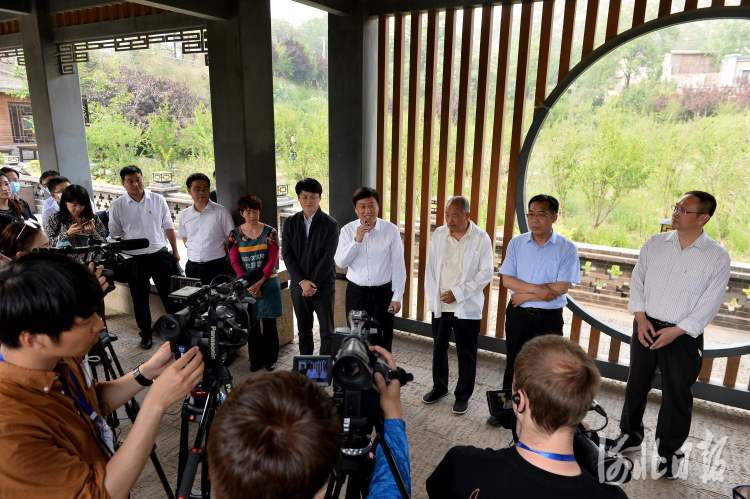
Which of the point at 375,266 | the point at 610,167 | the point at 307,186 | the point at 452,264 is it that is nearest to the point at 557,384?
the point at 452,264

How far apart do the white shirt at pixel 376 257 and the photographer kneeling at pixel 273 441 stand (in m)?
2.65

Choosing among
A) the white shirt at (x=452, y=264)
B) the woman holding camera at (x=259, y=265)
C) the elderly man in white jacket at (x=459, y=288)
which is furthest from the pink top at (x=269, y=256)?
the white shirt at (x=452, y=264)

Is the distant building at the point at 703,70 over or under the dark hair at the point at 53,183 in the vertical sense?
over

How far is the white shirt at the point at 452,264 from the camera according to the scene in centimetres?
332

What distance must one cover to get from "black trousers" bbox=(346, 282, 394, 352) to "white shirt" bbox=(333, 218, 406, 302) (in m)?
0.04

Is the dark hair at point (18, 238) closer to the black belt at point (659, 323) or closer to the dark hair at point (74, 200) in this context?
the dark hair at point (74, 200)

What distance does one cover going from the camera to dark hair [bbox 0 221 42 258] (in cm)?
277

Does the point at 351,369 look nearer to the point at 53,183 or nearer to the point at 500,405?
the point at 500,405

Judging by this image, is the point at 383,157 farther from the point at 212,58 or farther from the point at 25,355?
the point at 25,355

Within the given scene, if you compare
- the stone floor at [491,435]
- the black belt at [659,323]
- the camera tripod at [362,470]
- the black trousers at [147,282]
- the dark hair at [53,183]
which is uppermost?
the dark hair at [53,183]

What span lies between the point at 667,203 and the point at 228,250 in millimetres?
10476

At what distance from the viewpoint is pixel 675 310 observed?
8.66 feet

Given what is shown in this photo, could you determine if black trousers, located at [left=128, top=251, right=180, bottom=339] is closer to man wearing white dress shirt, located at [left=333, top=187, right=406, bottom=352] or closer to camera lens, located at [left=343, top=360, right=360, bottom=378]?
man wearing white dress shirt, located at [left=333, top=187, right=406, bottom=352]

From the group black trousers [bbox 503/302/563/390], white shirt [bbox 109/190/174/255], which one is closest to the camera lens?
black trousers [bbox 503/302/563/390]
